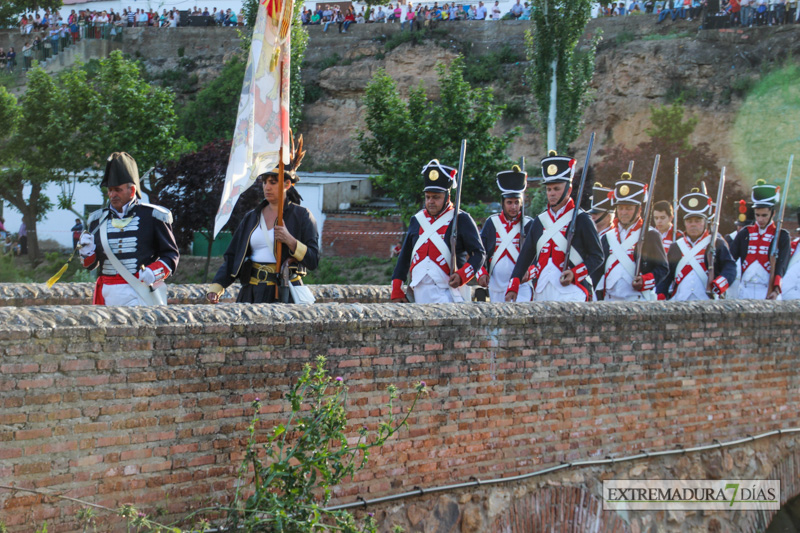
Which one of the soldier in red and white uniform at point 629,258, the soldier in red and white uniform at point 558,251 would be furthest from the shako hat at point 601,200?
the soldier in red and white uniform at point 558,251

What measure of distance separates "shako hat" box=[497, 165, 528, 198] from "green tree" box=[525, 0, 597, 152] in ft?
68.5

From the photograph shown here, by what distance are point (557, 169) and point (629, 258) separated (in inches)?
80.9

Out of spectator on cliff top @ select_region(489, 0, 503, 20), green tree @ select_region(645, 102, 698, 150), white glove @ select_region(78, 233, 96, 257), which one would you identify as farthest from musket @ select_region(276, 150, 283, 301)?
spectator on cliff top @ select_region(489, 0, 503, 20)

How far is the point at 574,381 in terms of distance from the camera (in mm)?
7766

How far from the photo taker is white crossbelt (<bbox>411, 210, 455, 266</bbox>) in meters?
8.80

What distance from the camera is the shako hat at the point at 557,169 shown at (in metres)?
9.16

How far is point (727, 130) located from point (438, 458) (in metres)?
35.4

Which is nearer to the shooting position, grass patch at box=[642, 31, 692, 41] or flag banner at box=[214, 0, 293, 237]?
flag banner at box=[214, 0, 293, 237]

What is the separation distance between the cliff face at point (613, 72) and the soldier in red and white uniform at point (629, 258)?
2837 cm

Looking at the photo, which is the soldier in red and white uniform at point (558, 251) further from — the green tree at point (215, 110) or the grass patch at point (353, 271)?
the green tree at point (215, 110)

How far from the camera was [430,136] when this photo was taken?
26.5 m

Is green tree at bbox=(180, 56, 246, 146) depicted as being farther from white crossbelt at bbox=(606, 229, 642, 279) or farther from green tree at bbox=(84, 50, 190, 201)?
white crossbelt at bbox=(606, 229, 642, 279)

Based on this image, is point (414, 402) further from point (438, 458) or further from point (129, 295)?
point (129, 295)

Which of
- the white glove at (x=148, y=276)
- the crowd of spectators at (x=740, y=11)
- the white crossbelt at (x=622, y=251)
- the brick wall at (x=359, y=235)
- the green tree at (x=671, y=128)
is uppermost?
the crowd of spectators at (x=740, y=11)
